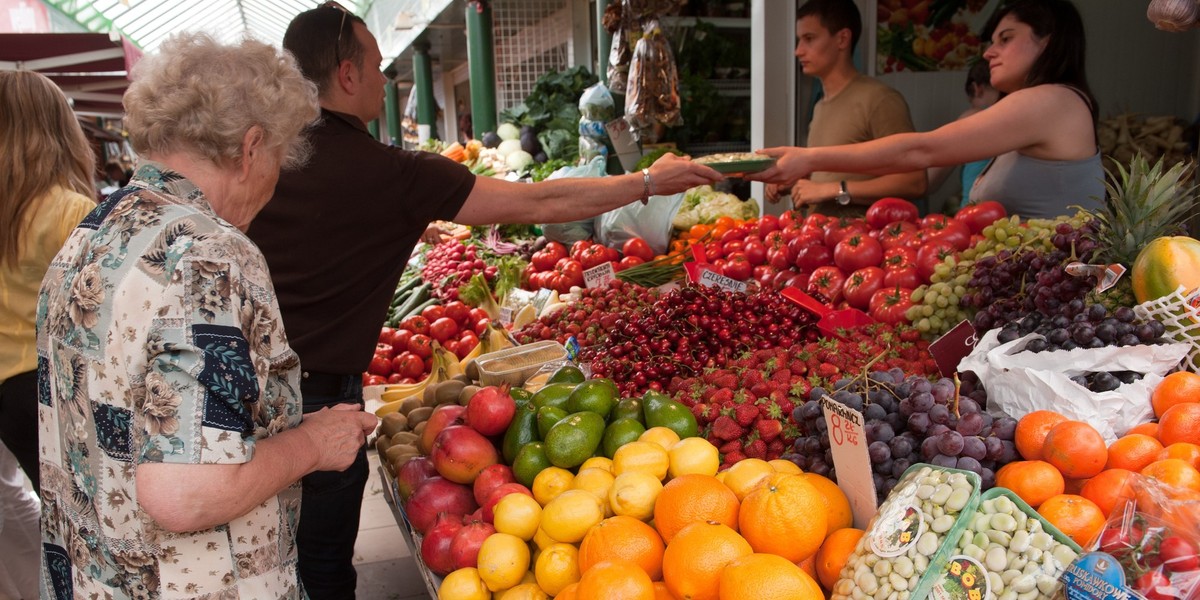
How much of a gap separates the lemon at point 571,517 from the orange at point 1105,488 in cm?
93

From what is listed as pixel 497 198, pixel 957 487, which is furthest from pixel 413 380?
pixel 957 487

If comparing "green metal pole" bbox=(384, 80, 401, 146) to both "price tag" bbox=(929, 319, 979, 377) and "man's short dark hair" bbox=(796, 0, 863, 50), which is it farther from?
"price tag" bbox=(929, 319, 979, 377)

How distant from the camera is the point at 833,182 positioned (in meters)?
3.95

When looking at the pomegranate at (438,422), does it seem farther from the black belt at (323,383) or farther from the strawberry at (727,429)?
the strawberry at (727,429)

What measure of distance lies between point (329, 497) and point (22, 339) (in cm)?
135

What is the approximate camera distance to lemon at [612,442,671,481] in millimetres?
1783

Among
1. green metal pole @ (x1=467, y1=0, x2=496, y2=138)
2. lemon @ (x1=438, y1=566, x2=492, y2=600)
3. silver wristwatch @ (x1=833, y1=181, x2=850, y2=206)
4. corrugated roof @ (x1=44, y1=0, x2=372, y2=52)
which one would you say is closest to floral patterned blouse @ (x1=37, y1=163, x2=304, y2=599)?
lemon @ (x1=438, y1=566, x2=492, y2=600)

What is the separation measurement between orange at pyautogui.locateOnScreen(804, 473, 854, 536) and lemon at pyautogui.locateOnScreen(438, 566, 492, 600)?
715 mm

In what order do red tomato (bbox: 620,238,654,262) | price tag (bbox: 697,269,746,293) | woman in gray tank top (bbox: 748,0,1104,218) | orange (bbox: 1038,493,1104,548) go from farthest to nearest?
1. red tomato (bbox: 620,238,654,262)
2. price tag (bbox: 697,269,746,293)
3. woman in gray tank top (bbox: 748,0,1104,218)
4. orange (bbox: 1038,493,1104,548)

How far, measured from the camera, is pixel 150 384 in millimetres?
1209

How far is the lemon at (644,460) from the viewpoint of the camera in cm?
178

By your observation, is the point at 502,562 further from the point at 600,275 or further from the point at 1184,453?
the point at 600,275

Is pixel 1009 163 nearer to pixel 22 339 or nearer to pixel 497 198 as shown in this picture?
pixel 497 198

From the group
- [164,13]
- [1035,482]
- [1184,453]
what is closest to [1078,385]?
[1184,453]
